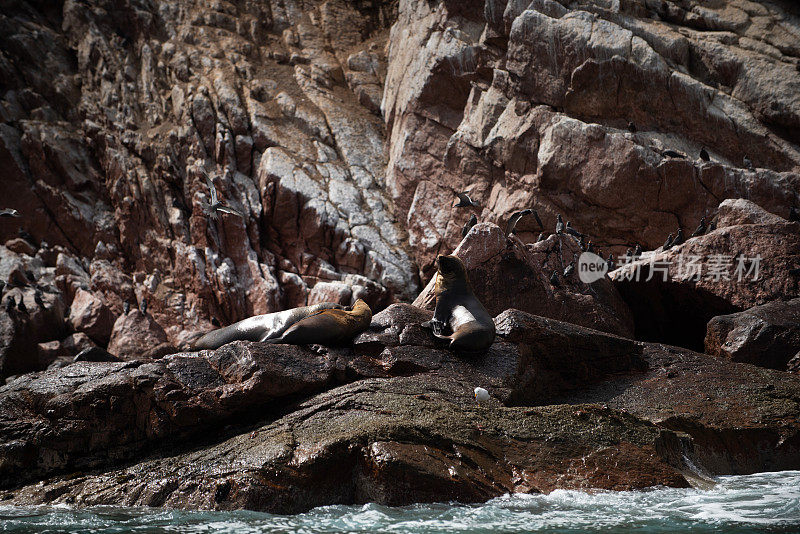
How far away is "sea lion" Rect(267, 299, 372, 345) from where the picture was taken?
7270 mm

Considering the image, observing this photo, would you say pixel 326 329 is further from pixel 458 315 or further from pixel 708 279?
pixel 708 279

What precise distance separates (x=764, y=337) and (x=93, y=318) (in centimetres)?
1870

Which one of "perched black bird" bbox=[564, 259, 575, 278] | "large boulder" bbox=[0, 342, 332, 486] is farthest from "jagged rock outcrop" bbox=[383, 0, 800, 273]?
"large boulder" bbox=[0, 342, 332, 486]

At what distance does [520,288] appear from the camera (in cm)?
1065

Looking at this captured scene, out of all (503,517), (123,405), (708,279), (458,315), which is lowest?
(503,517)

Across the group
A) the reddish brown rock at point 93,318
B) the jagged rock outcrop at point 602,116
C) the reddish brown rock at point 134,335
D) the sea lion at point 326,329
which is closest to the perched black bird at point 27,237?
the reddish brown rock at point 93,318

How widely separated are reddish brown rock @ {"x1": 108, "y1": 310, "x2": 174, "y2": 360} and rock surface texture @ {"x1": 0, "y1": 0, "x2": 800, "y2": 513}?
0.35 feet

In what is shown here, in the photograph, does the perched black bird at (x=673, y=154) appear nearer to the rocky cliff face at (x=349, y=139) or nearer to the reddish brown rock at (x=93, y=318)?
the rocky cliff face at (x=349, y=139)

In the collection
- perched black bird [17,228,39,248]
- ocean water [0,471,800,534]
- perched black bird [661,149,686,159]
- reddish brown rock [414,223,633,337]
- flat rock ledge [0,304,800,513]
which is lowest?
ocean water [0,471,800,534]

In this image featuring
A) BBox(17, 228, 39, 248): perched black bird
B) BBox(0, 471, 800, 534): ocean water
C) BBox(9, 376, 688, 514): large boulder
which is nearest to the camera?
BBox(0, 471, 800, 534): ocean water

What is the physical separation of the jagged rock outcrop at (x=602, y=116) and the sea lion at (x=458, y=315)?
10432 mm

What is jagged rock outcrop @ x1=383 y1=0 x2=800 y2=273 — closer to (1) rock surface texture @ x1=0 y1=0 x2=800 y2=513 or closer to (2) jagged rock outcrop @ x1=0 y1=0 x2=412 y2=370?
(1) rock surface texture @ x1=0 y1=0 x2=800 y2=513

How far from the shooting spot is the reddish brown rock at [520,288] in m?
10.5

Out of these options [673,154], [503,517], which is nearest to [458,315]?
[503,517]
